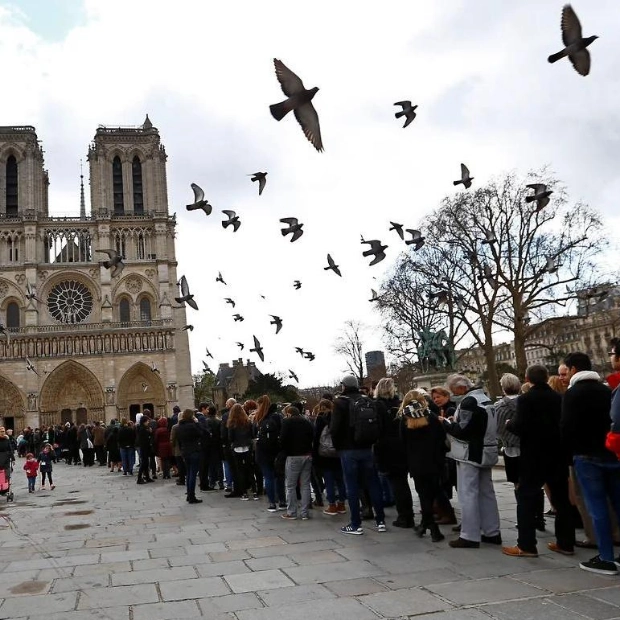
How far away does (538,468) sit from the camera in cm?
534

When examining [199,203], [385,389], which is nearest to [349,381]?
[385,389]

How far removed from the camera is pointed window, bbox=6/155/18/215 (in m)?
48.3

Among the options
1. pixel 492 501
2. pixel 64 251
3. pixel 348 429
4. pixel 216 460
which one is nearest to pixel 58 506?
pixel 216 460

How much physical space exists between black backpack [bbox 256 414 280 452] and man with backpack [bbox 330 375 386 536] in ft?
6.69

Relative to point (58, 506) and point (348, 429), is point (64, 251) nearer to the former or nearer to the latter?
point (58, 506)

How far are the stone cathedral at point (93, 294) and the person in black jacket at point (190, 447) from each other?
3618cm

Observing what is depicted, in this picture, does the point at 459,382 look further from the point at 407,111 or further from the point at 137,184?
the point at 137,184

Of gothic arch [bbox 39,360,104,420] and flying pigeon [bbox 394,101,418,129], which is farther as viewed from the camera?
gothic arch [bbox 39,360,104,420]

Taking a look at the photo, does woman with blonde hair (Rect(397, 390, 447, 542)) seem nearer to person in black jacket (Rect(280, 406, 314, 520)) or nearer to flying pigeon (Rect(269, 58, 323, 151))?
person in black jacket (Rect(280, 406, 314, 520))

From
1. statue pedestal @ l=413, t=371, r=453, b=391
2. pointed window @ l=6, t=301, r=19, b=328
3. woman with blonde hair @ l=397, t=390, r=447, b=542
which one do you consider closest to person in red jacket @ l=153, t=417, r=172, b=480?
woman with blonde hair @ l=397, t=390, r=447, b=542

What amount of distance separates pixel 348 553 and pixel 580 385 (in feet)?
8.50

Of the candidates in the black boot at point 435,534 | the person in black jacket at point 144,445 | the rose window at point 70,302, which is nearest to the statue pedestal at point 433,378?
the person in black jacket at point 144,445

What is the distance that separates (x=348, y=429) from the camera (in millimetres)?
6754

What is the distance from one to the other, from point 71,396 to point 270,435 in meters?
41.9
